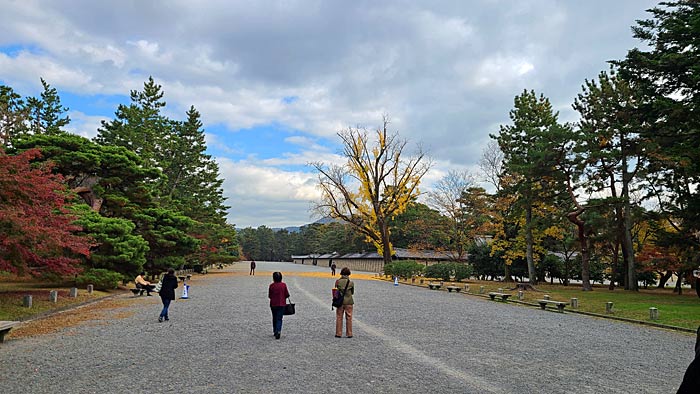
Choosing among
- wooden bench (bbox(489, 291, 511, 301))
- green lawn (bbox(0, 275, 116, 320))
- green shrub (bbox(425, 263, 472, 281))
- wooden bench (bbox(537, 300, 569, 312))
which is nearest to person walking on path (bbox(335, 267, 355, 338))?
green lawn (bbox(0, 275, 116, 320))

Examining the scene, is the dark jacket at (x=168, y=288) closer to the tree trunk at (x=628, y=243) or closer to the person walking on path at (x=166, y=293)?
the person walking on path at (x=166, y=293)

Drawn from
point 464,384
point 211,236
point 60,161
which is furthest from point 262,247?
point 464,384

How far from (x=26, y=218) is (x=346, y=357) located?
9.76 meters

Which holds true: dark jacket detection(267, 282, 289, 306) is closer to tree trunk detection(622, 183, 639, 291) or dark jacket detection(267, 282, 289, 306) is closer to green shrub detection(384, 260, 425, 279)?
tree trunk detection(622, 183, 639, 291)

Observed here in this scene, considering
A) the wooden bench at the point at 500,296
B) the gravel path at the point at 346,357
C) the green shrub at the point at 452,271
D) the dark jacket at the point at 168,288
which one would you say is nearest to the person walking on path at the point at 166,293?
the dark jacket at the point at 168,288

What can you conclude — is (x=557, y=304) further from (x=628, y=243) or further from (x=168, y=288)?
(x=628, y=243)

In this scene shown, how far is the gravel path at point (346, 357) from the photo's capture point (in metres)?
6.11

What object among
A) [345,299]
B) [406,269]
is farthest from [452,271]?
[345,299]

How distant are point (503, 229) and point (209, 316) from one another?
88.1ft

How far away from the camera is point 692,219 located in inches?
774

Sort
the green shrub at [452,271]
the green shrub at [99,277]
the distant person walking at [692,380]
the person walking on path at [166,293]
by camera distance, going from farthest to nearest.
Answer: the green shrub at [452,271] < the green shrub at [99,277] < the person walking on path at [166,293] < the distant person walking at [692,380]

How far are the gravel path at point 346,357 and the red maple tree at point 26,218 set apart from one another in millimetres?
3027

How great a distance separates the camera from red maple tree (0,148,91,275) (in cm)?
1188

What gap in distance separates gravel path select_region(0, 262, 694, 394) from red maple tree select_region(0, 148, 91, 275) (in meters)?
3.03
